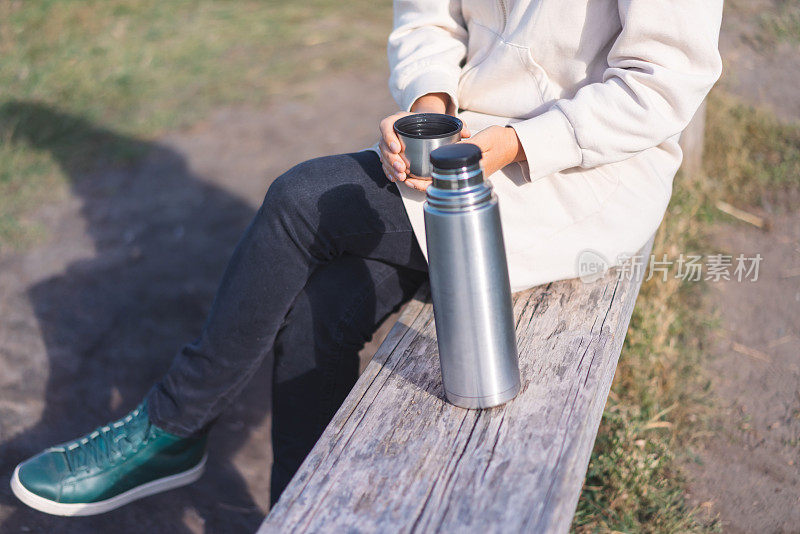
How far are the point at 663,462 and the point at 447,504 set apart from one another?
1.11m

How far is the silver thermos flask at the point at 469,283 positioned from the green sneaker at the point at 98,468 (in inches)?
34.2

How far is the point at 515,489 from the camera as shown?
120 centimetres

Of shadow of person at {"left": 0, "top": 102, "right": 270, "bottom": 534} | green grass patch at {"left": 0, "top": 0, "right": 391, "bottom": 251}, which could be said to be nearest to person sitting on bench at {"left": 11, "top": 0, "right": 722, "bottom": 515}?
shadow of person at {"left": 0, "top": 102, "right": 270, "bottom": 534}

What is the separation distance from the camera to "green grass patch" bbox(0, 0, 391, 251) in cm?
398

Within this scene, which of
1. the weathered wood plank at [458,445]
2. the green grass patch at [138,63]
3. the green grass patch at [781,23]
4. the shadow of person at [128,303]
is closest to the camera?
the weathered wood plank at [458,445]

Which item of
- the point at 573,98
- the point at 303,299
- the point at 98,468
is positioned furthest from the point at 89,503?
the point at 573,98

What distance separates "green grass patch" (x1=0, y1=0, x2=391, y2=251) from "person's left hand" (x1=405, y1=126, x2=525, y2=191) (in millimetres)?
2517

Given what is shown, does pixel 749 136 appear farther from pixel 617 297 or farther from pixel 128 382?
pixel 128 382

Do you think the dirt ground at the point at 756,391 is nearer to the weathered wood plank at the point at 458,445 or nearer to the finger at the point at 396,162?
the weathered wood plank at the point at 458,445

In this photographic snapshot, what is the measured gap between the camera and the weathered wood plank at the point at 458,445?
118cm

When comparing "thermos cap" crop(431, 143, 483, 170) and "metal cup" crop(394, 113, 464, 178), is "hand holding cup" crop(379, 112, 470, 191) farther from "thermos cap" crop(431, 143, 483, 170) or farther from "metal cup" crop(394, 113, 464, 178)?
"thermos cap" crop(431, 143, 483, 170)

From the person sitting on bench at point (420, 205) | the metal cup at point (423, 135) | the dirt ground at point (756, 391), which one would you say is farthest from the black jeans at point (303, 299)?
the dirt ground at point (756, 391)

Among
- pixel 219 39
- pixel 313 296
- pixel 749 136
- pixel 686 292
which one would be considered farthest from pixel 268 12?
pixel 313 296

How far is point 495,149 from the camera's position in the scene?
1.50m
